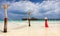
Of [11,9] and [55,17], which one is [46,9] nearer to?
[55,17]

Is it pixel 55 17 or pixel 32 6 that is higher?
pixel 32 6

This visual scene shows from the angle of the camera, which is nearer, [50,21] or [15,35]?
[15,35]

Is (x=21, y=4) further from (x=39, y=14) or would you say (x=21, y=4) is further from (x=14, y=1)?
(x=39, y=14)

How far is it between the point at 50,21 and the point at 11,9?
176 centimetres

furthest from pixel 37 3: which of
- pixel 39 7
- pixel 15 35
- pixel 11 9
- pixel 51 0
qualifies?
pixel 15 35

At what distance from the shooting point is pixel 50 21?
6.61m

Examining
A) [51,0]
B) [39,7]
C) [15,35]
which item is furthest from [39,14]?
[15,35]

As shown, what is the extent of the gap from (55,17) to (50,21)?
0.33 m

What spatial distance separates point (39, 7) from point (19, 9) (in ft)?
2.93

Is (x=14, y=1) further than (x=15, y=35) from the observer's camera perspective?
Yes

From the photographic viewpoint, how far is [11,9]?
674 centimetres

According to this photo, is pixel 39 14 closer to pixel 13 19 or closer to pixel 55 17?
pixel 55 17

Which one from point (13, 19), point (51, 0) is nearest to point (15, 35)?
point (13, 19)

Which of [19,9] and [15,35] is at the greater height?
[19,9]
